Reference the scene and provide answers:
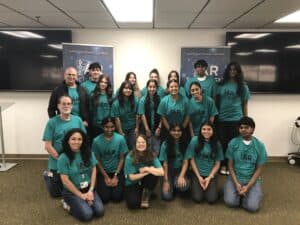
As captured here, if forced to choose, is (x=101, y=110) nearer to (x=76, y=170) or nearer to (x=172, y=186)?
(x=76, y=170)

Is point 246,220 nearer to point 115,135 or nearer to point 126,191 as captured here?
point 126,191

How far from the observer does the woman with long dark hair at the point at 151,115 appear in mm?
3957

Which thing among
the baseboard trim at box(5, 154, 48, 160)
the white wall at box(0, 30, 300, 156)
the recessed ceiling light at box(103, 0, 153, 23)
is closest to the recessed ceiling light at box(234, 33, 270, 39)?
the white wall at box(0, 30, 300, 156)

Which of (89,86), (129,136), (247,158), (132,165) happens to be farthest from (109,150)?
(247,158)

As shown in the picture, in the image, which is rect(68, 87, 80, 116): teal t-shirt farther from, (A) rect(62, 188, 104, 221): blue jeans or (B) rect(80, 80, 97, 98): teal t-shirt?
(A) rect(62, 188, 104, 221): blue jeans

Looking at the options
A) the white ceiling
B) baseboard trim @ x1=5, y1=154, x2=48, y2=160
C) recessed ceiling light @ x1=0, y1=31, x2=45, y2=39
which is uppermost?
Answer: the white ceiling

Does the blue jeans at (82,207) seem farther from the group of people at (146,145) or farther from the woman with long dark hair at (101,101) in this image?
the woman with long dark hair at (101,101)

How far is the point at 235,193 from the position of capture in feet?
10.6

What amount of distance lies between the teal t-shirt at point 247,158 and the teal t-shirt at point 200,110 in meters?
0.63

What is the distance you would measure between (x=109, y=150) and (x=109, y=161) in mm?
141

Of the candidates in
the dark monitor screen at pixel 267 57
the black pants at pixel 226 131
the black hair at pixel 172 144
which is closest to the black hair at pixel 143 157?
the black hair at pixel 172 144

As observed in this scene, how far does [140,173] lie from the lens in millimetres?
3166

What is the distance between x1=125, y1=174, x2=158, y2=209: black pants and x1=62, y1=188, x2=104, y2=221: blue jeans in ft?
1.03

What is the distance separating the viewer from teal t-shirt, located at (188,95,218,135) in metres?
3.79
